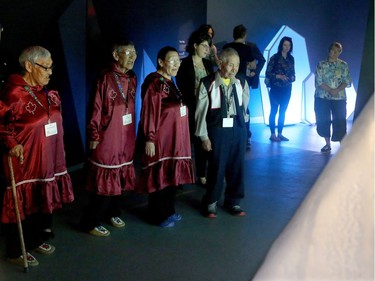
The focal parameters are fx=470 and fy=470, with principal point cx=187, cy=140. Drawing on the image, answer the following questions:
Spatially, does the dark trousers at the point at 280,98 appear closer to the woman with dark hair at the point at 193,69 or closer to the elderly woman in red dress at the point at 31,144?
the woman with dark hair at the point at 193,69

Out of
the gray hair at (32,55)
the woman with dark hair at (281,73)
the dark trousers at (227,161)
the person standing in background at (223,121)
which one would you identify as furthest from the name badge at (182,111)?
the woman with dark hair at (281,73)

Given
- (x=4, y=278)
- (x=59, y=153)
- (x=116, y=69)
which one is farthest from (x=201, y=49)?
(x=4, y=278)

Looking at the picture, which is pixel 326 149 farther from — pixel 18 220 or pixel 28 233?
→ pixel 18 220

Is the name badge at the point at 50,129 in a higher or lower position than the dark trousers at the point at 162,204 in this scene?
higher

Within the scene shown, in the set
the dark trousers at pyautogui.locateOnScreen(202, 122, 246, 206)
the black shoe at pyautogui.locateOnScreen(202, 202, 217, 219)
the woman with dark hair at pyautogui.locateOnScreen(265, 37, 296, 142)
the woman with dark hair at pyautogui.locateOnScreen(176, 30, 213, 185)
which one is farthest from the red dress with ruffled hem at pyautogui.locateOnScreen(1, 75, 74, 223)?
the woman with dark hair at pyautogui.locateOnScreen(265, 37, 296, 142)

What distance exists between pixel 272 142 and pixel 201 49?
339 centimetres

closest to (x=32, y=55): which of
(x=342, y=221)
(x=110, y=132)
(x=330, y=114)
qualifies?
(x=110, y=132)

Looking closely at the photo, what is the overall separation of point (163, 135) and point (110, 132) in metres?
0.44

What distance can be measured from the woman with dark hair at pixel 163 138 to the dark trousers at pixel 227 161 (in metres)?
0.23

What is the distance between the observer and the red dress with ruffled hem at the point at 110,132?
322cm

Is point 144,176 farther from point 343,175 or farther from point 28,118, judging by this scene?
point 343,175

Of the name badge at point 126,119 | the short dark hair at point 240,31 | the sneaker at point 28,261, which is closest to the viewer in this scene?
the sneaker at point 28,261

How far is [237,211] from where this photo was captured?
13.1 ft

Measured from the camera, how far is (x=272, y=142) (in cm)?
725
